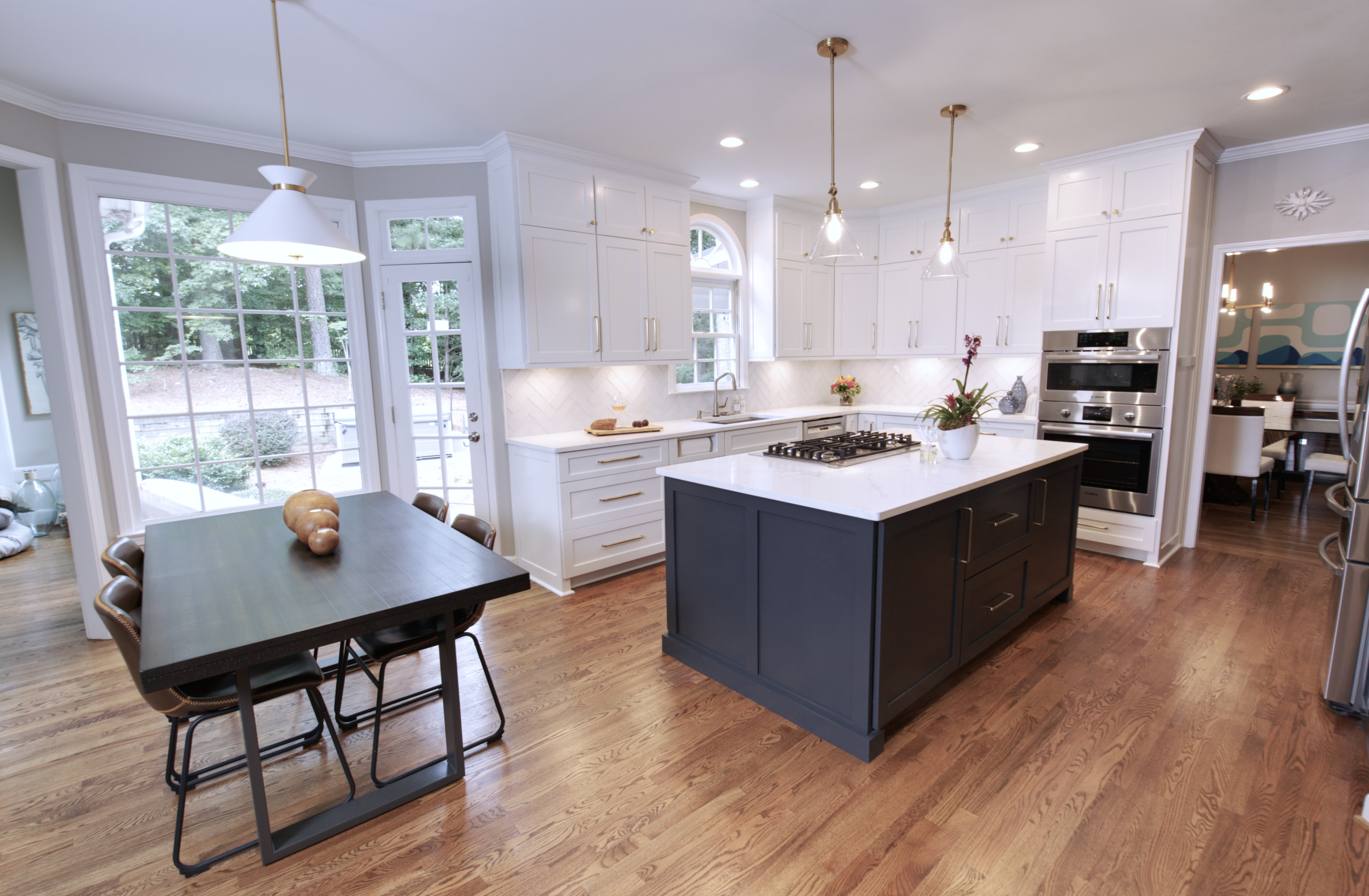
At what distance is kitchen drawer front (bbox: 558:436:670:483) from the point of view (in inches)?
145

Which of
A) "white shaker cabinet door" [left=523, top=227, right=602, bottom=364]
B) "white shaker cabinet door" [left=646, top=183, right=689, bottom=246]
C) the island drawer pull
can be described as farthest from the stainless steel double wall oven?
"white shaker cabinet door" [left=523, top=227, right=602, bottom=364]

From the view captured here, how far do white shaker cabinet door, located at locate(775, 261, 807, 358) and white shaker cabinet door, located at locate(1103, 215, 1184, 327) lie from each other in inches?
87.6

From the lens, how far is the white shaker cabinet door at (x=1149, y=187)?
3.73 metres

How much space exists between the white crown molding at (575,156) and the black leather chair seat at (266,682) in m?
2.91

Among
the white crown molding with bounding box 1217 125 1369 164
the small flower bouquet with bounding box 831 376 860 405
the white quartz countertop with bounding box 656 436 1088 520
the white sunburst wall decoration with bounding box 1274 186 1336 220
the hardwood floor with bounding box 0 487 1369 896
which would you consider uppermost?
the white crown molding with bounding box 1217 125 1369 164

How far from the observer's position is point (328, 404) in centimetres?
383

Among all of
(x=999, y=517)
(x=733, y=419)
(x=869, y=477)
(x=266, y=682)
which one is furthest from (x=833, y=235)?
(x=266, y=682)

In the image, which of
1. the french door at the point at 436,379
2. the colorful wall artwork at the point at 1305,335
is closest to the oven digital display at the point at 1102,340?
the colorful wall artwork at the point at 1305,335

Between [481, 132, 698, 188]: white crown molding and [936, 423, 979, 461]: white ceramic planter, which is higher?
[481, 132, 698, 188]: white crown molding

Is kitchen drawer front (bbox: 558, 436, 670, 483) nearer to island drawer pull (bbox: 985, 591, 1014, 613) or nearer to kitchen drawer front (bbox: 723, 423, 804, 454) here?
kitchen drawer front (bbox: 723, 423, 804, 454)

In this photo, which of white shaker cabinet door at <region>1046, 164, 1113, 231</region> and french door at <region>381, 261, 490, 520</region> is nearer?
french door at <region>381, 261, 490, 520</region>

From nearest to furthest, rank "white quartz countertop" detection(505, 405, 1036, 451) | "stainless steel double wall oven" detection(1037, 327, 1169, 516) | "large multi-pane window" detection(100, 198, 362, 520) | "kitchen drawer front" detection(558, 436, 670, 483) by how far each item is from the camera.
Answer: "large multi-pane window" detection(100, 198, 362, 520) < "kitchen drawer front" detection(558, 436, 670, 483) < "white quartz countertop" detection(505, 405, 1036, 451) < "stainless steel double wall oven" detection(1037, 327, 1169, 516)

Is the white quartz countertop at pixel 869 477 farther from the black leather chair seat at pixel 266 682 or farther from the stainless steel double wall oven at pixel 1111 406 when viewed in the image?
the black leather chair seat at pixel 266 682

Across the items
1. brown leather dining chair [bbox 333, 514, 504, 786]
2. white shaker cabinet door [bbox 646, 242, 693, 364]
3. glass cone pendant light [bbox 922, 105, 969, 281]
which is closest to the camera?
brown leather dining chair [bbox 333, 514, 504, 786]
